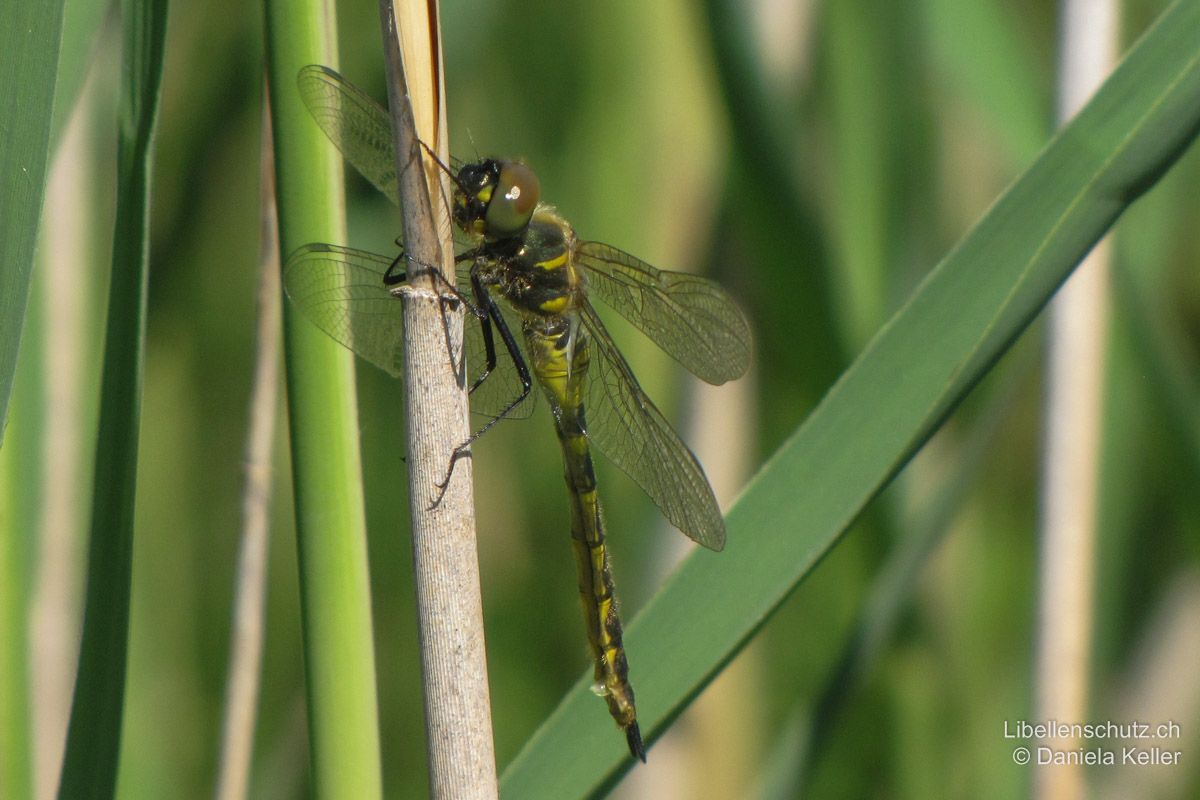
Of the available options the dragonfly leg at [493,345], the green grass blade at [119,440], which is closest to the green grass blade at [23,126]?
the green grass blade at [119,440]

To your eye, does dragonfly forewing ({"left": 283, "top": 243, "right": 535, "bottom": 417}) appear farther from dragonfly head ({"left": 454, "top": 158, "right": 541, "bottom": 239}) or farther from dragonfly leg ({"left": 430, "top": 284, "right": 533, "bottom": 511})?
dragonfly head ({"left": 454, "top": 158, "right": 541, "bottom": 239})

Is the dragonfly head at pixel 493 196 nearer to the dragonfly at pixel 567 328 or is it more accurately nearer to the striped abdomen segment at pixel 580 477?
the dragonfly at pixel 567 328

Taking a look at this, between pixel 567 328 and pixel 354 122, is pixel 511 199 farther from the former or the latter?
pixel 567 328

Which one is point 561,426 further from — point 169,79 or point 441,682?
point 169,79

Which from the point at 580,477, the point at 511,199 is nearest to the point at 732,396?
the point at 580,477

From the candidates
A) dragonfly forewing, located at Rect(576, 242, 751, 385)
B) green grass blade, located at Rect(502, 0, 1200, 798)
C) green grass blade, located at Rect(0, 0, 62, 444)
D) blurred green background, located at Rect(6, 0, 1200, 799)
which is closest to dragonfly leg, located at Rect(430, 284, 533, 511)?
dragonfly forewing, located at Rect(576, 242, 751, 385)

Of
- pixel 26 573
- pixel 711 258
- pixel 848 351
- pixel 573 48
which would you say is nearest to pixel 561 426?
pixel 848 351
